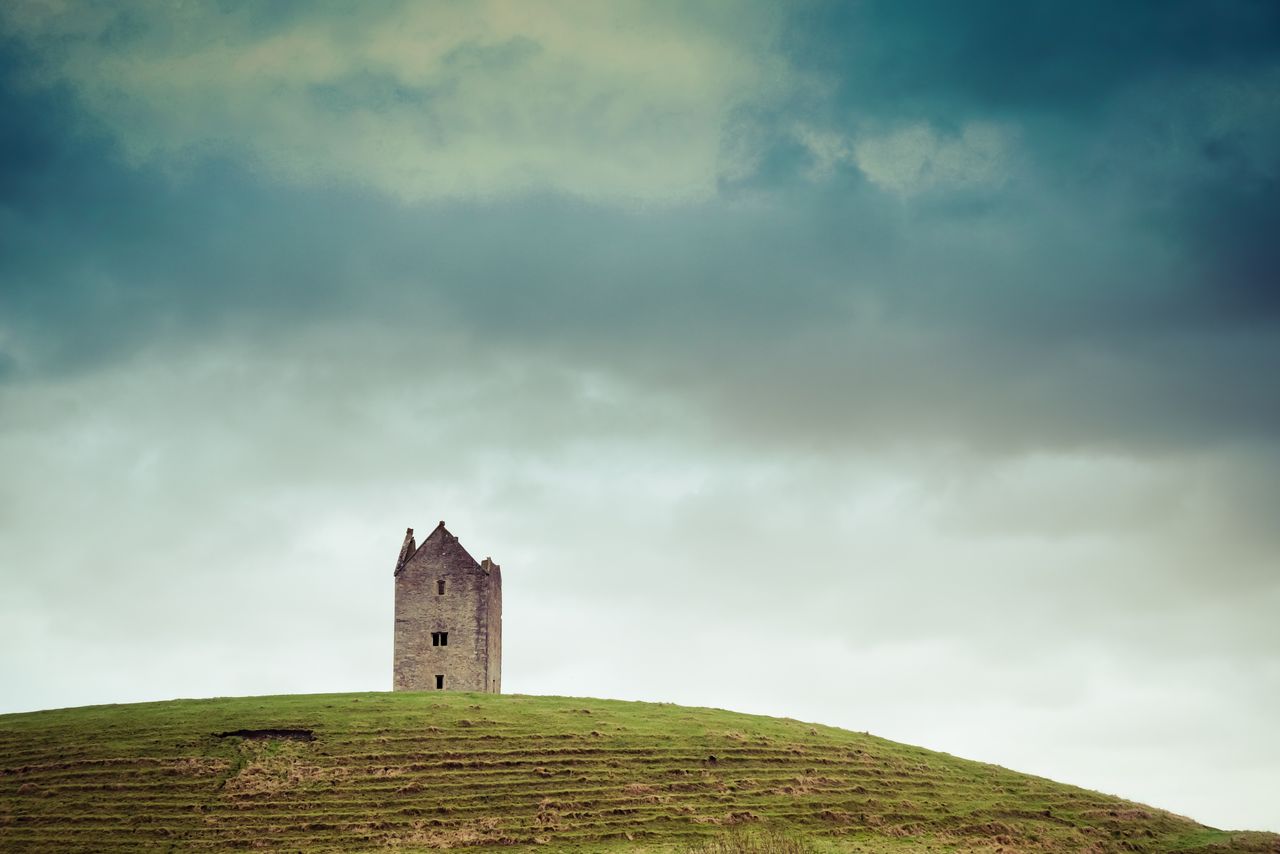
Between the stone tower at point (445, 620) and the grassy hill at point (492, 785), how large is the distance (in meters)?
6.88

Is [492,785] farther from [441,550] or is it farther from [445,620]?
[441,550]

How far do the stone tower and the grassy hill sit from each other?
688cm

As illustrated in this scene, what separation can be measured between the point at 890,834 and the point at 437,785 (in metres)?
21.6

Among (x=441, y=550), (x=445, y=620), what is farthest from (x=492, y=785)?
(x=441, y=550)

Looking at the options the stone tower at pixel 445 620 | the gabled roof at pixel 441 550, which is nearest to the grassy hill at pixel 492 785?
the stone tower at pixel 445 620

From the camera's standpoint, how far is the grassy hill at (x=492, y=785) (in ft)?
165

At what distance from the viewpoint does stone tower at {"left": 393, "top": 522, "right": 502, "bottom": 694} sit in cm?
7456

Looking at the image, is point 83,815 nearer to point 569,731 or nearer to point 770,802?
point 569,731

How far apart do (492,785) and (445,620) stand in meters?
22.5

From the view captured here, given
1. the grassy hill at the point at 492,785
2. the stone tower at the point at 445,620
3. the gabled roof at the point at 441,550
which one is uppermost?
the gabled roof at the point at 441,550

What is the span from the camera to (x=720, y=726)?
6531 cm

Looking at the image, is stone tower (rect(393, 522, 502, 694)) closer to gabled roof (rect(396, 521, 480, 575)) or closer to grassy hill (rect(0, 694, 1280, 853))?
gabled roof (rect(396, 521, 480, 575))

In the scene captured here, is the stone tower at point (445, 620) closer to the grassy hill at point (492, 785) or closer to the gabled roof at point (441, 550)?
the gabled roof at point (441, 550)

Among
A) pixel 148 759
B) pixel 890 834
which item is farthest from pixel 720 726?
pixel 148 759
